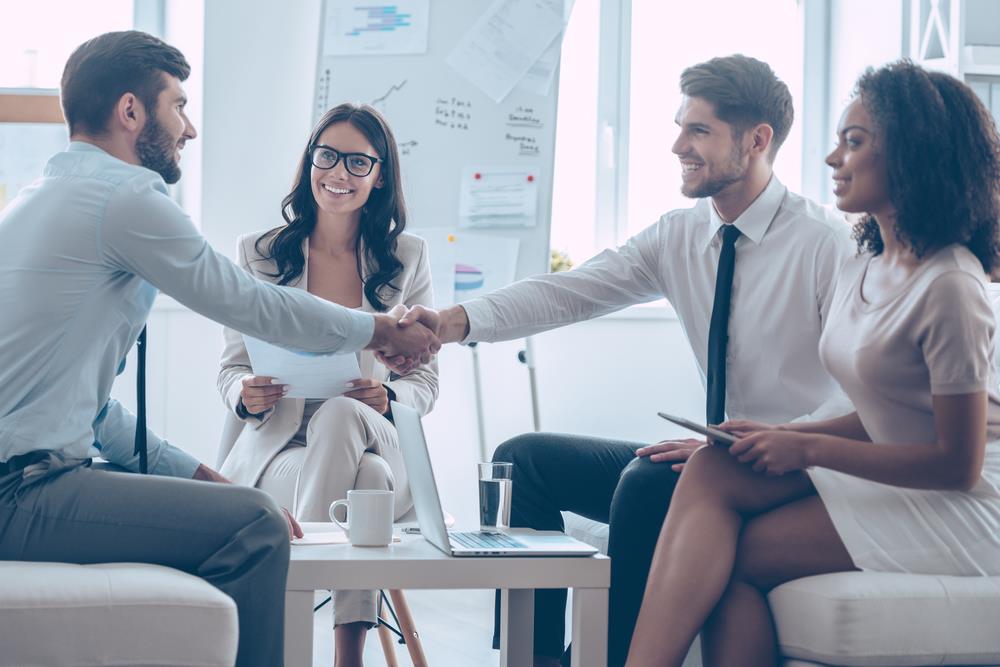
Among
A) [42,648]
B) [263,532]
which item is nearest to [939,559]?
[263,532]

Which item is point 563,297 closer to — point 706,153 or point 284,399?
point 706,153

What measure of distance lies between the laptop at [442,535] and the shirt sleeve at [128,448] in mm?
453

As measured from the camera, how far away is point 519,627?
6.16ft

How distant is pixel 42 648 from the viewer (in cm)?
143

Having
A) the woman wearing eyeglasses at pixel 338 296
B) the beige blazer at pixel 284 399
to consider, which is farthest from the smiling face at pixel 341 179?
the beige blazer at pixel 284 399

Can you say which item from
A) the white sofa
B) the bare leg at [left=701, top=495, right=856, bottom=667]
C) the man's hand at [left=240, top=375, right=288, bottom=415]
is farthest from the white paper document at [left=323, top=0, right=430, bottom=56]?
the white sofa

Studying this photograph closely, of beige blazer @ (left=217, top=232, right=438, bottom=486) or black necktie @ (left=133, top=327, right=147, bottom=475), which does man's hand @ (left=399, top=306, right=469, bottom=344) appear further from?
black necktie @ (left=133, top=327, right=147, bottom=475)

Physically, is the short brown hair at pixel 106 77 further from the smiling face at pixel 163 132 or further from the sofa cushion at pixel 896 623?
the sofa cushion at pixel 896 623

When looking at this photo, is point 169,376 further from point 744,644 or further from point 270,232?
point 744,644

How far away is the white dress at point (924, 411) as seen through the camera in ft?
5.42

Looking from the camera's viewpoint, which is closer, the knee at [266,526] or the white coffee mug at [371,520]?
the knee at [266,526]

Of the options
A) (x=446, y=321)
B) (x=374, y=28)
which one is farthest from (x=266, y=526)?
(x=374, y=28)

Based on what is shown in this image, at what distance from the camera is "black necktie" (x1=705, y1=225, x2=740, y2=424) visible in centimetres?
223

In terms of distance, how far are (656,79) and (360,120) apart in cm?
178
